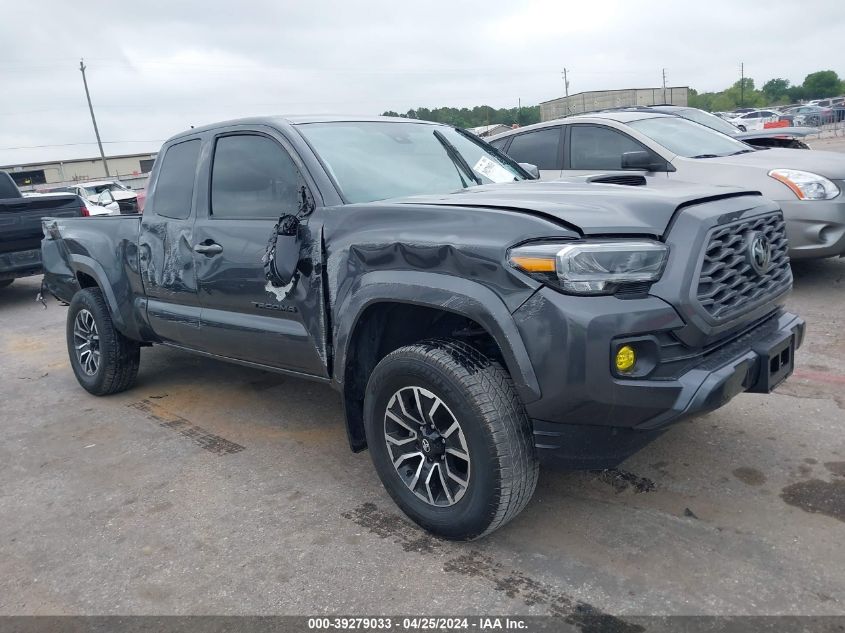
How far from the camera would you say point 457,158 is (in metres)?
4.06

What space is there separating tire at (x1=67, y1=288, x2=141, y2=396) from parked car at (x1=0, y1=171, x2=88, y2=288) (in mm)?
4277

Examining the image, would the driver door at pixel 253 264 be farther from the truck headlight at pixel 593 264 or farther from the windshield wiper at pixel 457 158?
the truck headlight at pixel 593 264

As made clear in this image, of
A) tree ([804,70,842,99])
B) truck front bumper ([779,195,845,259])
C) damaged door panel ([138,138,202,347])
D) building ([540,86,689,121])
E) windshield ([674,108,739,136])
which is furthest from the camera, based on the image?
tree ([804,70,842,99])

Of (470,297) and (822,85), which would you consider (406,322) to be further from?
(822,85)

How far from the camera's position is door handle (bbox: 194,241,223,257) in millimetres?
3898

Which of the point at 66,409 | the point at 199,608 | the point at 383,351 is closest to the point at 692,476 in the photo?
the point at 383,351

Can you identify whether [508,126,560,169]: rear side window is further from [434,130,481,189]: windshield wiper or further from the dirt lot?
the dirt lot

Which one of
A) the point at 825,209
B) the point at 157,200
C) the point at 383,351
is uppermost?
the point at 157,200

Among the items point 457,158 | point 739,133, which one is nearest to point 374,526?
point 457,158

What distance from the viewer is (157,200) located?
4.64 m

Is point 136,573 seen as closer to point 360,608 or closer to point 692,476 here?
point 360,608

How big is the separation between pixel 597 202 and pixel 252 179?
1980mm

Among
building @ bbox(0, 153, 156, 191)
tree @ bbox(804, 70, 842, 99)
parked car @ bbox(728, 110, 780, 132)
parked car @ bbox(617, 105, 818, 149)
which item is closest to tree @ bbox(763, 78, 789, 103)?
tree @ bbox(804, 70, 842, 99)

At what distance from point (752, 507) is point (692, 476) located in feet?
1.15
